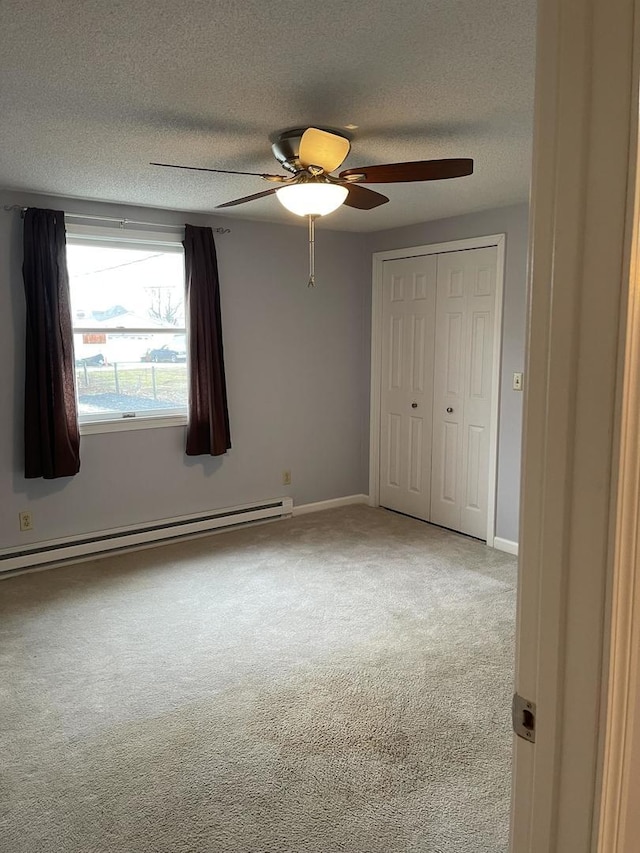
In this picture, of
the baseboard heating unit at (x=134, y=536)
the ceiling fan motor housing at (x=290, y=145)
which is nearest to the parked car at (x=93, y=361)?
the baseboard heating unit at (x=134, y=536)

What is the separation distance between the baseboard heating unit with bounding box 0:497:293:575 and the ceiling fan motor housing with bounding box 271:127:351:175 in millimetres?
2791

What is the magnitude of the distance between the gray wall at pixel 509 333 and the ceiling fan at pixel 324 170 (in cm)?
185

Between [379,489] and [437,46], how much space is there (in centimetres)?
404

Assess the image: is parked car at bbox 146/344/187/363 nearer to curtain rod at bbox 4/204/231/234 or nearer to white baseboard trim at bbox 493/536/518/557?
curtain rod at bbox 4/204/231/234

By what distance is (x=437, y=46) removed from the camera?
1.85m

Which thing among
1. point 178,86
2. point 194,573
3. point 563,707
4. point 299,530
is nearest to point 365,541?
point 299,530

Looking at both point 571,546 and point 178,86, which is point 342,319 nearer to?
point 178,86

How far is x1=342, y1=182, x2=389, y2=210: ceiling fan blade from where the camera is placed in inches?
111

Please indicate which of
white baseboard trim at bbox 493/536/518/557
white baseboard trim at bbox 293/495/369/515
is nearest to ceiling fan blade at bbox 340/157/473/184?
white baseboard trim at bbox 493/536/518/557

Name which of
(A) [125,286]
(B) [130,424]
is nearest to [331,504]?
(B) [130,424]

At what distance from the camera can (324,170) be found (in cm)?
254

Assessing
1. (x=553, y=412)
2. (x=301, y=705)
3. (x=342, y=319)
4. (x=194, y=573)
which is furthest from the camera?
(x=342, y=319)

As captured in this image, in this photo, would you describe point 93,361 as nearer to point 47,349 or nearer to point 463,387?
point 47,349

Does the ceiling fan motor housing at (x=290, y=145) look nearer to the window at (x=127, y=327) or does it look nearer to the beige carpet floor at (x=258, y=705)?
the window at (x=127, y=327)
